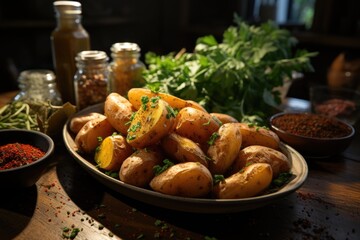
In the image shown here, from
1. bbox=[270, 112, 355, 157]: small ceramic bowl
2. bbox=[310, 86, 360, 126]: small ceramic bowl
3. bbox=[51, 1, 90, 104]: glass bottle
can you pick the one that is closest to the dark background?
bbox=[51, 1, 90, 104]: glass bottle

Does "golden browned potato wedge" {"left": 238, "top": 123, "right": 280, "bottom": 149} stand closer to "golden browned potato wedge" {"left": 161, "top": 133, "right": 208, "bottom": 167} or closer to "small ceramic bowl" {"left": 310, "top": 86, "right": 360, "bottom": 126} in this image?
"golden browned potato wedge" {"left": 161, "top": 133, "right": 208, "bottom": 167}

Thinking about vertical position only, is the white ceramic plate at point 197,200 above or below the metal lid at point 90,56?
below

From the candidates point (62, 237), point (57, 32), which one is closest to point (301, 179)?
point (62, 237)

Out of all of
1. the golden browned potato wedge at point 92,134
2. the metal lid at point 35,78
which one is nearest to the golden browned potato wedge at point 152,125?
the golden browned potato wedge at point 92,134

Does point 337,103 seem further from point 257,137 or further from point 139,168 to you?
point 139,168

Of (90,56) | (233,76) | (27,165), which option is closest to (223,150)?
(27,165)

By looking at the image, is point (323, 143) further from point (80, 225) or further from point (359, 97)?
point (80, 225)

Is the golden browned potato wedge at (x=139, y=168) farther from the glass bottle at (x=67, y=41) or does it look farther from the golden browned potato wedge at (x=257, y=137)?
the glass bottle at (x=67, y=41)
